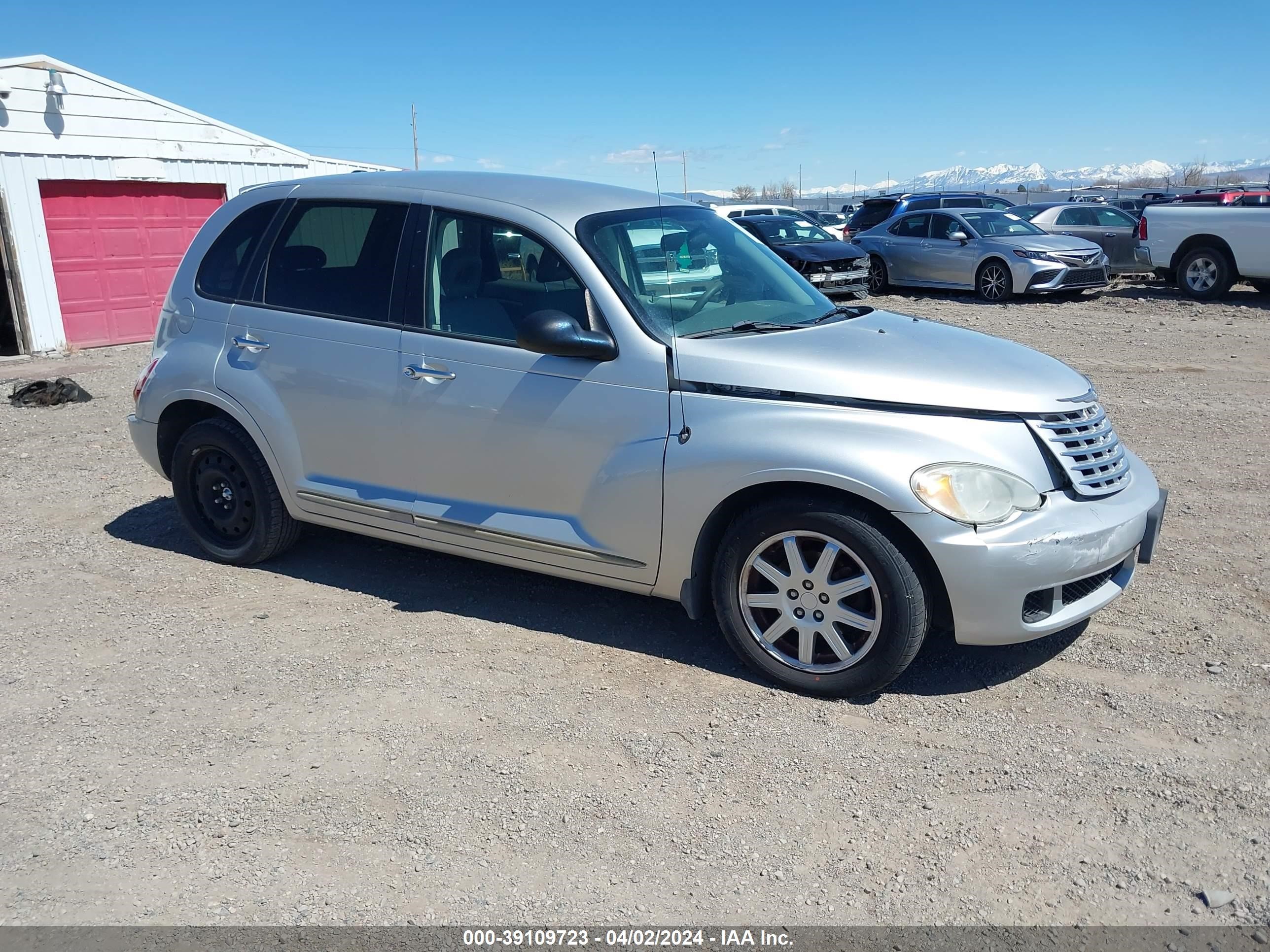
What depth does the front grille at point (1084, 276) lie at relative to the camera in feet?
54.2

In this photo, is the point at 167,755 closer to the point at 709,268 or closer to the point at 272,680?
the point at 272,680

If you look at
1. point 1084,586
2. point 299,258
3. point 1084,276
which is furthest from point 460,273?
point 1084,276

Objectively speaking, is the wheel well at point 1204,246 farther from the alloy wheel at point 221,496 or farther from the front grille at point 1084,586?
the alloy wheel at point 221,496

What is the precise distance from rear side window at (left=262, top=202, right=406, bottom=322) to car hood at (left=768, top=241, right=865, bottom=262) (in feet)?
40.4

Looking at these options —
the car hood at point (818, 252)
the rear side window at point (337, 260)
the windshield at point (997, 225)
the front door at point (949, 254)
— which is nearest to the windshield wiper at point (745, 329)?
the rear side window at point (337, 260)

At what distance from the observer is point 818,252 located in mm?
17062

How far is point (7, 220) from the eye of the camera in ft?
45.1

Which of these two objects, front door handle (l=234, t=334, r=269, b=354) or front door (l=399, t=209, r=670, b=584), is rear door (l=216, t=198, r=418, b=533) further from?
front door (l=399, t=209, r=670, b=584)

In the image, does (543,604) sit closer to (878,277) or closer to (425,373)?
(425,373)

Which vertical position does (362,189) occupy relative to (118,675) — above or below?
above

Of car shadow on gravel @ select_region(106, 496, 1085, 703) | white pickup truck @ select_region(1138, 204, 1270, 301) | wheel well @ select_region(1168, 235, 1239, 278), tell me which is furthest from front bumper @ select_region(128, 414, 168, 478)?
wheel well @ select_region(1168, 235, 1239, 278)

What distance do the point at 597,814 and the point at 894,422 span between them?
1.73 m

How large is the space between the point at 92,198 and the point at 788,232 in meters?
11.0

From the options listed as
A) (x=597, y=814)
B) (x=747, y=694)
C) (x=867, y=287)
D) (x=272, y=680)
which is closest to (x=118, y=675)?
(x=272, y=680)
